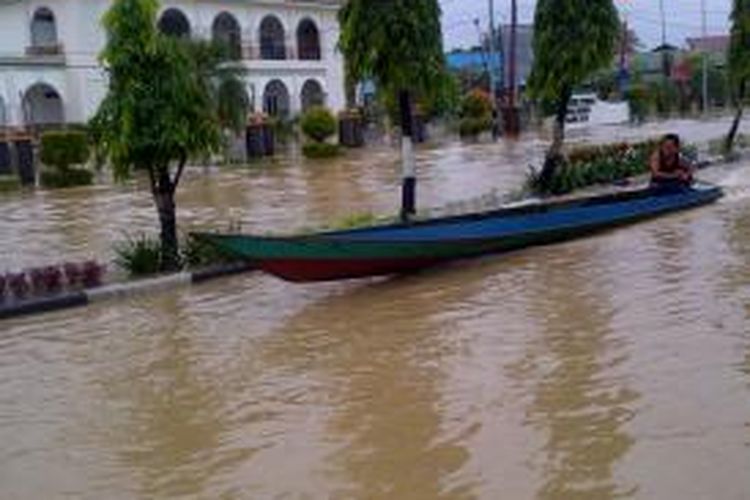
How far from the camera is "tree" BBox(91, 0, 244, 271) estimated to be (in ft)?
48.6

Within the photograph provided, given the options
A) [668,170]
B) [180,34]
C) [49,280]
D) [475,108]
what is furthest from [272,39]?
[49,280]

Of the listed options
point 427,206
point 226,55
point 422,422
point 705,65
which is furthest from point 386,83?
point 705,65

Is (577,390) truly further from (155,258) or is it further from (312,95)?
(312,95)

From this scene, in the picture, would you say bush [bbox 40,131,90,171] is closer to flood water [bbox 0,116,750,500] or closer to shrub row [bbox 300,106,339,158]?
shrub row [bbox 300,106,339,158]

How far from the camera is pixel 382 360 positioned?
10.5m

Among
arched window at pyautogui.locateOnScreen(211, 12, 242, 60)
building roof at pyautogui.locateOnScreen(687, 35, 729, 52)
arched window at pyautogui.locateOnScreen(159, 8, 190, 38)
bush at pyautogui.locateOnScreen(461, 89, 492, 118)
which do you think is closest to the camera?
arched window at pyautogui.locateOnScreen(159, 8, 190, 38)

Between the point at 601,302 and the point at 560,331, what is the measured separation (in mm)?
1407

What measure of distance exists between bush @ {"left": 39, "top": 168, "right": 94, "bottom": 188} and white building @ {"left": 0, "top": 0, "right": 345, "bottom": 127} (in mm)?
9022

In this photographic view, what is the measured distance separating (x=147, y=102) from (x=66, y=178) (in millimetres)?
22720

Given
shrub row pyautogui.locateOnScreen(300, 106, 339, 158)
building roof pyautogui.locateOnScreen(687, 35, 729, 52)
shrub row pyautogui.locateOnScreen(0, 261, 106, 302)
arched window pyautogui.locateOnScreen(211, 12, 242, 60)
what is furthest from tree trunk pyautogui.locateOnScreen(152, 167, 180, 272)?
building roof pyautogui.locateOnScreen(687, 35, 729, 52)

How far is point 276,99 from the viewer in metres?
59.0

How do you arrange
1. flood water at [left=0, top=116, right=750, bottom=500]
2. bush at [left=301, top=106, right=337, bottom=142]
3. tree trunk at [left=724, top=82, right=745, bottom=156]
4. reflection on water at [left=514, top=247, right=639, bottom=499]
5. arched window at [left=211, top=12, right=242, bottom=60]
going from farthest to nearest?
arched window at [left=211, top=12, right=242, bottom=60] < bush at [left=301, top=106, right=337, bottom=142] < tree trunk at [left=724, top=82, right=745, bottom=156] < flood water at [left=0, top=116, right=750, bottom=500] < reflection on water at [left=514, top=247, right=639, bottom=499]

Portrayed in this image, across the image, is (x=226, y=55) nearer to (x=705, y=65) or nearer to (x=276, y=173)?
(x=276, y=173)

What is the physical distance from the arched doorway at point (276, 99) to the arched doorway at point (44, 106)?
9.94m
